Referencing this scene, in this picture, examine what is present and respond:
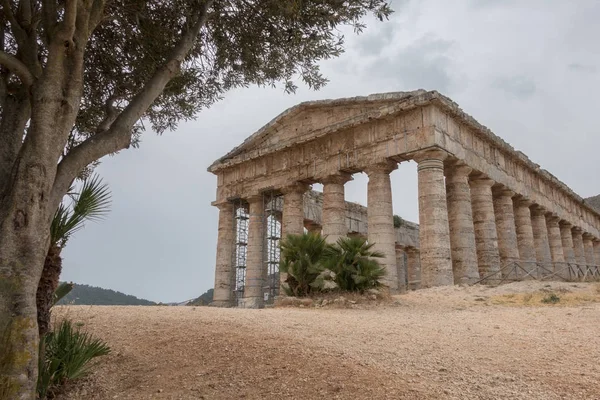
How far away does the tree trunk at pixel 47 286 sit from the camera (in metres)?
4.67

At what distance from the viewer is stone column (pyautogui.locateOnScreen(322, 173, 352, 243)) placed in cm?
1905

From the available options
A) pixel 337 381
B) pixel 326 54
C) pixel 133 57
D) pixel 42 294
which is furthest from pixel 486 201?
pixel 42 294

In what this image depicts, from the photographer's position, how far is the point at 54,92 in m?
4.83

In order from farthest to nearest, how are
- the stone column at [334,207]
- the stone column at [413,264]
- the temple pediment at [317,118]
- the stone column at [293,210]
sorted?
the stone column at [413,264], the stone column at [293,210], the stone column at [334,207], the temple pediment at [317,118]

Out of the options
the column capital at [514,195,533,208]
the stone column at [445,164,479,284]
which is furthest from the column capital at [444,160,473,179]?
the column capital at [514,195,533,208]

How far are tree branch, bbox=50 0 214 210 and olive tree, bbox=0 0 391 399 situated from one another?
0.04 ft

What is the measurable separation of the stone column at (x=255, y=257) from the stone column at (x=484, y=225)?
9466 mm

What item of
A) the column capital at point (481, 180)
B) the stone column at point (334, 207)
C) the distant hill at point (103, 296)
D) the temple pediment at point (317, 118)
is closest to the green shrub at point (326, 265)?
the stone column at point (334, 207)

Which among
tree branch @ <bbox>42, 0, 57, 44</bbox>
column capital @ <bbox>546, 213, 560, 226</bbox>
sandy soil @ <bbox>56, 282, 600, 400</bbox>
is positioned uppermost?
column capital @ <bbox>546, 213, 560, 226</bbox>

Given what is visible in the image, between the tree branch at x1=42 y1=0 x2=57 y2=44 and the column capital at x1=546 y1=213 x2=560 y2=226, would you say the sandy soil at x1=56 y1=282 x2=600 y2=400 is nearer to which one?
the tree branch at x1=42 y1=0 x2=57 y2=44

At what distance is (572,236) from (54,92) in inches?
1272

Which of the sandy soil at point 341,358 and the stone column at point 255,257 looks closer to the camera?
the sandy soil at point 341,358

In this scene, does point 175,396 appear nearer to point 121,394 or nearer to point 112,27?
point 121,394

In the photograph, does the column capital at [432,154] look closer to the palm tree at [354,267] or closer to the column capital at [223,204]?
the palm tree at [354,267]
